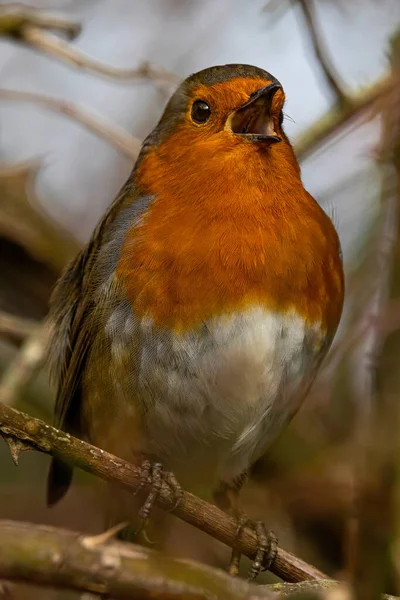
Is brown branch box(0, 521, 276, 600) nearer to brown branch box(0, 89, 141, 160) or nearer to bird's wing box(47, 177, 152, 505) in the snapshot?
bird's wing box(47, 177, 152, 505)

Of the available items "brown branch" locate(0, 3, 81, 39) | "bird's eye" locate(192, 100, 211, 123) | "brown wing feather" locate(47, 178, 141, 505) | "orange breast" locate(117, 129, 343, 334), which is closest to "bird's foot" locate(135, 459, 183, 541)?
"orange breast" locate(117, 129, 343, 334)

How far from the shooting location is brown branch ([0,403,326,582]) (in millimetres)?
2082

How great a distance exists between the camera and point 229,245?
3025 millimetres

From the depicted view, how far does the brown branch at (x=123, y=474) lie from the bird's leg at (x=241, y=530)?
3 centimetres

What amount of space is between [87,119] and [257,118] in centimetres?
116

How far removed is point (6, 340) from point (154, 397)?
1.36m

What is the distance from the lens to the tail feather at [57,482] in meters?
3.51

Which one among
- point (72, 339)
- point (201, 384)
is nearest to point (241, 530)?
point (201, 384)

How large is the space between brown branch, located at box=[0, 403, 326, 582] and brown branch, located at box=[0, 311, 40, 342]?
1.43 metres

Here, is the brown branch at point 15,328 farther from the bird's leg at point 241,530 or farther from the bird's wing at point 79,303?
the bird's leg at point 241,530

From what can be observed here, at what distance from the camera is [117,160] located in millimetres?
5668

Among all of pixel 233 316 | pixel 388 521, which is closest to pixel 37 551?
pixel 388 521

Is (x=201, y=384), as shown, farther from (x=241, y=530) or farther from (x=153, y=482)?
(x=241, y=530)

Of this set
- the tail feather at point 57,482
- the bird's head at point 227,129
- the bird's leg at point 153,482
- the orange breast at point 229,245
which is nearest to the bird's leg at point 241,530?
the bird's leg at point 153,482
